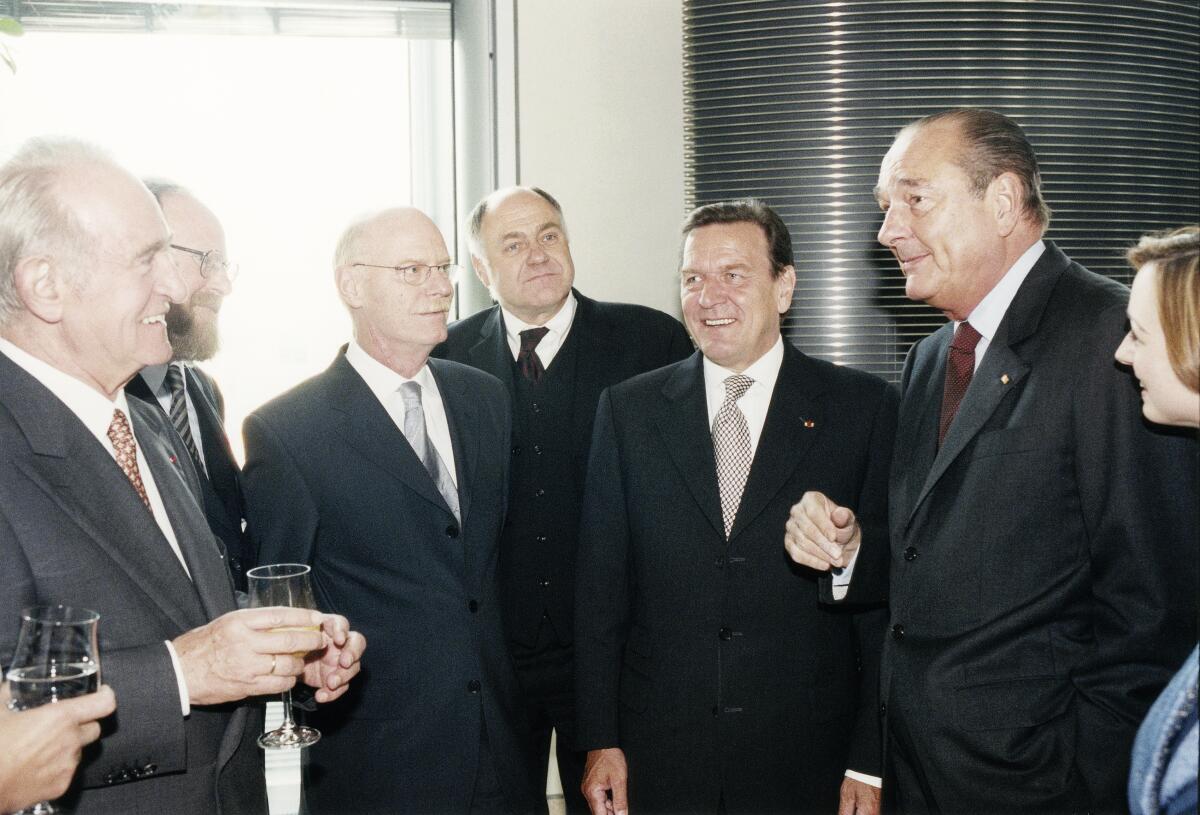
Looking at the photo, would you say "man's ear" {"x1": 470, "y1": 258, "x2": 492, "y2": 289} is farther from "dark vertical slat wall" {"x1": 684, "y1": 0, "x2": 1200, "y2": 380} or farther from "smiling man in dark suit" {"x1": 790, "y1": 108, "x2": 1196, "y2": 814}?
"smiling man in dark suit" {"x1": 790, "y1": 108, "x2": 1196, "y2": 814}

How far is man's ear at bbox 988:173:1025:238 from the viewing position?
2381 mm

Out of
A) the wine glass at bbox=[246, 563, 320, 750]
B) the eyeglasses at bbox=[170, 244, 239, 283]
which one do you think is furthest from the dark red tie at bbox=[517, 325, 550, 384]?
the wine glass at bbox=[246, 563, 320, 750]

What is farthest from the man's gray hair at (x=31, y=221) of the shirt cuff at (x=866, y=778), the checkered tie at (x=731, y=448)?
the shirt cuff at (x=866, y=778)

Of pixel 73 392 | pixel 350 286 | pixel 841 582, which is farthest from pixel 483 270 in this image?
pixel 73 392

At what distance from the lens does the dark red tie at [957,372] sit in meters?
2.38

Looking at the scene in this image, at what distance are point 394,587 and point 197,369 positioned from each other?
1.10m

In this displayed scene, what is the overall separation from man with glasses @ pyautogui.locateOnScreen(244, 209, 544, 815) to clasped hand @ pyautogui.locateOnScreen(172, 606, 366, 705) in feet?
2.32

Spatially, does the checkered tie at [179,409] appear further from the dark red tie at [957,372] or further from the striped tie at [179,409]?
the dark red tie at [957,372]

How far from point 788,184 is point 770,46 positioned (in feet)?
1.52

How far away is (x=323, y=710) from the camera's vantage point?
2621 millimetres

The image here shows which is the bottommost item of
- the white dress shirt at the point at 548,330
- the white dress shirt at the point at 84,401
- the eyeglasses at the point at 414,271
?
the white dress shirt at the point at 84,401

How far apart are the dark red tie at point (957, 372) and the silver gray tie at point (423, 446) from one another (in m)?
1.16

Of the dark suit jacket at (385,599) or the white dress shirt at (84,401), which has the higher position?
the white dress shirt at (84,401)

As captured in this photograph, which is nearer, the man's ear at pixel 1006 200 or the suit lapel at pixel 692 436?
the man's ear at pixel 1006 200
